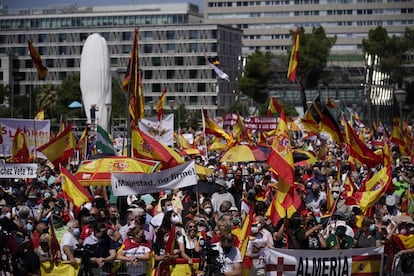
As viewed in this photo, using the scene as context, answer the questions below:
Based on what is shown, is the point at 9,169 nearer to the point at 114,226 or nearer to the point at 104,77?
the point at 114,226

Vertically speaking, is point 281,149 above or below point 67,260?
above

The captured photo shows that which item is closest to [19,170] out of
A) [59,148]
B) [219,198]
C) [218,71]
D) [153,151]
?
[59,148]

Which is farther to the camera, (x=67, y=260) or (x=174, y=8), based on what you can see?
(x=174, y=8)

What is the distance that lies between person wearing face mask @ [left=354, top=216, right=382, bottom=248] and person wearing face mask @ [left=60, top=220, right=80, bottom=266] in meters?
3.79

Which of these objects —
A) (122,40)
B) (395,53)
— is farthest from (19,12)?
(395,53)

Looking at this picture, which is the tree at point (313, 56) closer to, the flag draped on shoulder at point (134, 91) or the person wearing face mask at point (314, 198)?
the flag draped on shoulder at point (134, 91)

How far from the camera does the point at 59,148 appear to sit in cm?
2427

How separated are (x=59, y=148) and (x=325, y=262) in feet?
37.8

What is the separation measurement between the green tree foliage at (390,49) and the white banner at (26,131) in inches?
2456

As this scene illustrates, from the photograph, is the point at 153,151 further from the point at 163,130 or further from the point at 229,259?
the point at 163,130

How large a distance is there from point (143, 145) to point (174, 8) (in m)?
114

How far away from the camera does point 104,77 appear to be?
67.6 meters

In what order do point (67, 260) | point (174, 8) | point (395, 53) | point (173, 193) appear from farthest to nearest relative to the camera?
point (174, 8), point (395, 53), point (173, 193), point (67, 260)

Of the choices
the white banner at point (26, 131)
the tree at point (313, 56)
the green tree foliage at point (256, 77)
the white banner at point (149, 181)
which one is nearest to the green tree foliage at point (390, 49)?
the tree at point (313, 56)
